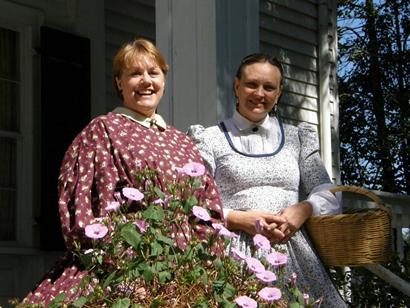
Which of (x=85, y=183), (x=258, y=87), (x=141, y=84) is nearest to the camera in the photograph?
(x=85, y=183)

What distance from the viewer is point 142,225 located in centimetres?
248

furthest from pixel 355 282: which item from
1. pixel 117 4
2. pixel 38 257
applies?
pixel 117 4

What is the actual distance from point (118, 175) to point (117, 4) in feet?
13.7

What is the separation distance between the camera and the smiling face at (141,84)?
3023 millimetres

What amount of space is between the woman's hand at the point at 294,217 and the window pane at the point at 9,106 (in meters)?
3.46

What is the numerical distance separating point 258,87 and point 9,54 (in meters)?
3.47

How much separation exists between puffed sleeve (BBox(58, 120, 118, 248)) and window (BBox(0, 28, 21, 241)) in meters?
3.40

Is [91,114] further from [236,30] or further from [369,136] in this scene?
[369,136]

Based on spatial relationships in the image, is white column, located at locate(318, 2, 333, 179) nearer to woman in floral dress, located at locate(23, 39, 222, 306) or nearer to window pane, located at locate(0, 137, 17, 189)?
window pane, located at locate(0, 137, 17, 189)

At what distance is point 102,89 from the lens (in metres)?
6.69

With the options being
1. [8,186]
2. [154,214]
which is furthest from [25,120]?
[154,214]

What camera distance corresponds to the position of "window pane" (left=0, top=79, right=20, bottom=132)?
20.7 ft

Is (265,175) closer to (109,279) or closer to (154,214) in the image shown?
(154,214)

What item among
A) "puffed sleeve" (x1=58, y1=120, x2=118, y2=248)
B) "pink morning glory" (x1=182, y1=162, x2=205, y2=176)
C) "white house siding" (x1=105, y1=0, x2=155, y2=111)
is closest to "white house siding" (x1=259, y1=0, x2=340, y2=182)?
"white house siding" (x1=105, y1=0, x2=155, y2=111)
